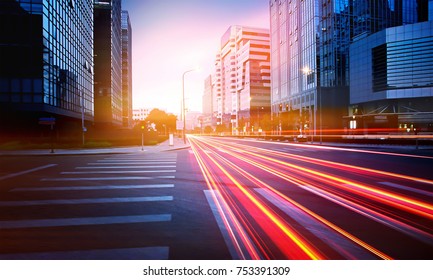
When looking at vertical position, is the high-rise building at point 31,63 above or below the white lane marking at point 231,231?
above

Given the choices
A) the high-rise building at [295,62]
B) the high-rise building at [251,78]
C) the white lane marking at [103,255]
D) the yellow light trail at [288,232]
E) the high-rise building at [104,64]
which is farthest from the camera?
the high-rise building at [251,78]

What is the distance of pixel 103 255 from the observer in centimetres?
373

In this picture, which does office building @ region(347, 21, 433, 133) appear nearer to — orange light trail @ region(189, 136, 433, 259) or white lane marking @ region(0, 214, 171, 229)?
orange light trail @ region(189, 136, 433, 259)

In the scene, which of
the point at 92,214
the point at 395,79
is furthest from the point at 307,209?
the point at 395,79

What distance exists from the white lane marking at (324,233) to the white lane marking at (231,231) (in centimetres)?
107

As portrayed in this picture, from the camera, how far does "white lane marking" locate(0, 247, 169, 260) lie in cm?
367

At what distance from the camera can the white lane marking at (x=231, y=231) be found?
12.4 feet

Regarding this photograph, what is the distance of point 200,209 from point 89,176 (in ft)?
21.4

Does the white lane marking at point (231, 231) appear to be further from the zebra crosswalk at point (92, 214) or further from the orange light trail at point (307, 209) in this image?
the zebra crosswalk at point (92, 214)

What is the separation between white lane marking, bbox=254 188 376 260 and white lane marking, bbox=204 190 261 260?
107cm

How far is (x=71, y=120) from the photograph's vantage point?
4353 cm

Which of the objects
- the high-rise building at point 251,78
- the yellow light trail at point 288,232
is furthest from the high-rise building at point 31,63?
the high-rise building at point 251,78


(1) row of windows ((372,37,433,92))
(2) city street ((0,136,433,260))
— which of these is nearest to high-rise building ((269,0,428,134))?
(1) row of windows ((372,37,433,92))
